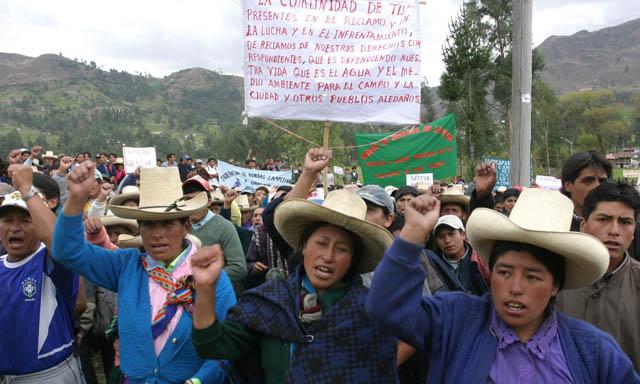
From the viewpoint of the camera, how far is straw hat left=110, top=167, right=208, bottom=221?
Result: 273 centimetres

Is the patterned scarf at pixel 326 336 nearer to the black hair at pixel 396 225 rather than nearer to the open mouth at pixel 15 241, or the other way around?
the open mouth at pixel 15 241

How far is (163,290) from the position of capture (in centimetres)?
265

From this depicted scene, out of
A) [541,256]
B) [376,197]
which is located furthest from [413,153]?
[541,256]

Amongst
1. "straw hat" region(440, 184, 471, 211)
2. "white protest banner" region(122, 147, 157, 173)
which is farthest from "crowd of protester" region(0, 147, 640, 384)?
"white protest banner" region(122, 147, 157, 173)

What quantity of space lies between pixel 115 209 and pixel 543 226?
7.01ft

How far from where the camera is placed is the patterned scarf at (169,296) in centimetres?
257

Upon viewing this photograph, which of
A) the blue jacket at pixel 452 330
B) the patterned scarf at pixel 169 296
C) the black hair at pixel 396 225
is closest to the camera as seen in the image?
the blue jacket at pixel 452 330

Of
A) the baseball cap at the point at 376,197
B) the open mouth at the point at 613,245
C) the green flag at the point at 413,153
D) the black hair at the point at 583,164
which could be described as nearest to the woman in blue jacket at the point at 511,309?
the open mouth at the point at 613,245

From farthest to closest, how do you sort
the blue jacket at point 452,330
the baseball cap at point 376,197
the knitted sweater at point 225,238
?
the knitted sweater at point 225,238 → the baseball cap at point 376,197 → the blue jacket at point 452,330

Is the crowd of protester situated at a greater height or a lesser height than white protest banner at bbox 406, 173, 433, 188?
lesser

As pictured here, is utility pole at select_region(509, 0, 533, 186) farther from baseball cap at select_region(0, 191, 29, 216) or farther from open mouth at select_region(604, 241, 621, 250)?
baseball cap at select_region(0, 191, 29, 216)

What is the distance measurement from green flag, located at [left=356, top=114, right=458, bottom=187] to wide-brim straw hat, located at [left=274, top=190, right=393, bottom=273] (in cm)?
561

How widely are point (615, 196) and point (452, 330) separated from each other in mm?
1393

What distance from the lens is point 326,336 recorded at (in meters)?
2.21
